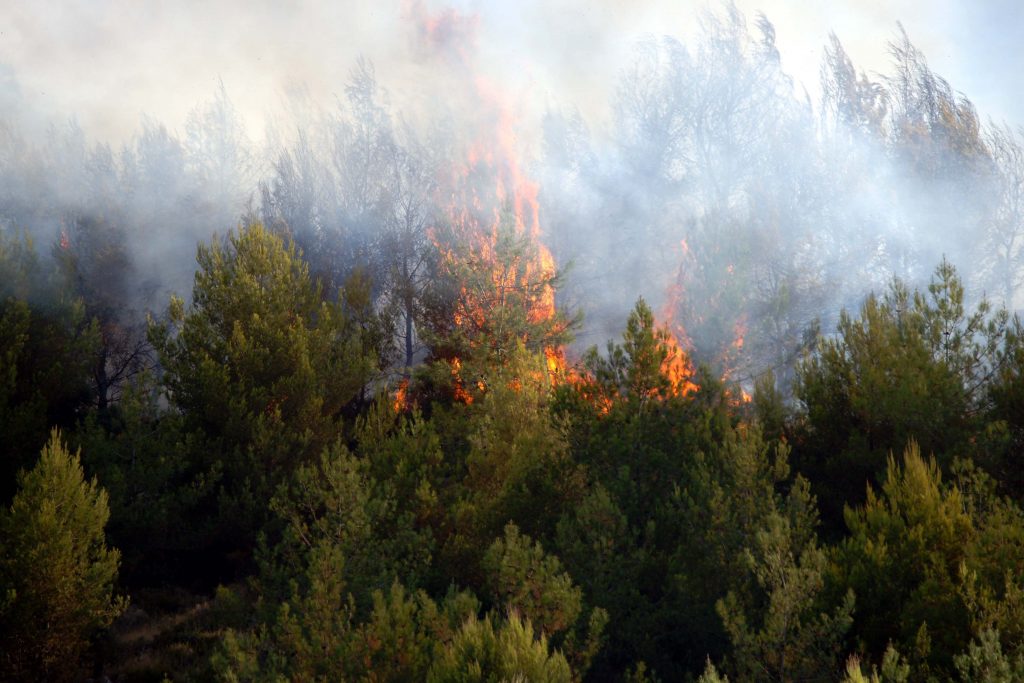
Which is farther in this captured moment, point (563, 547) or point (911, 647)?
point (563, 547)

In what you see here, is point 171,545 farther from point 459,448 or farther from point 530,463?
point 530,463

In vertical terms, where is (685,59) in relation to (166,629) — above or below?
above

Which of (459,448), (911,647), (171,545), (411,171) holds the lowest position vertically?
(911,647)

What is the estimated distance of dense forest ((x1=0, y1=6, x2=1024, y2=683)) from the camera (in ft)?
33.2

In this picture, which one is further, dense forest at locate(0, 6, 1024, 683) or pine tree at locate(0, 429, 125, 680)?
pine tree at locate(0, 429, 125, 680)

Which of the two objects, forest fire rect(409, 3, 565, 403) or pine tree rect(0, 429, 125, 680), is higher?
forest fire rect(409, 3, 565, 403)

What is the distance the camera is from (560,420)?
48.0ft

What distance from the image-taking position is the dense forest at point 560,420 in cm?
1012

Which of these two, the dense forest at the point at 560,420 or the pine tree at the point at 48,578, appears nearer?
the dense forest at the point at 560,420

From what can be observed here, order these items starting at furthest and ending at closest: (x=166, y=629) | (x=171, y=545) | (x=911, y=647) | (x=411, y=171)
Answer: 1. (x=411, y=171)
2. (x=171, y=545)
3. (x=166, y=629)
4. (x=911, y=647)

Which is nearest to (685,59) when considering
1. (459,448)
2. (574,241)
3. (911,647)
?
(574,241)

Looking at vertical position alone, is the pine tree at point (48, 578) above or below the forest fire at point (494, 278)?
below

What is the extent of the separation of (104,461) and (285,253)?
6.99 m

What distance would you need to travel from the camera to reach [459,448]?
698 inches
